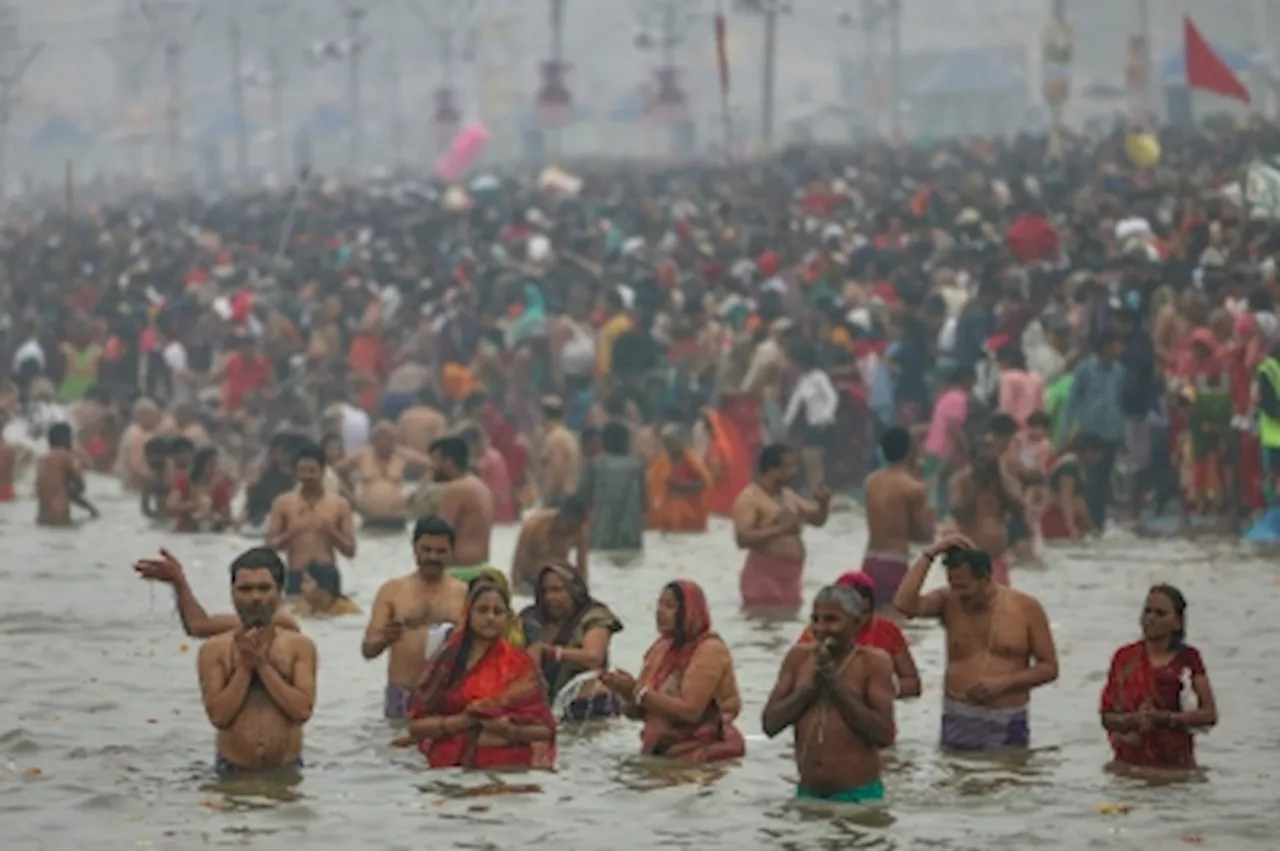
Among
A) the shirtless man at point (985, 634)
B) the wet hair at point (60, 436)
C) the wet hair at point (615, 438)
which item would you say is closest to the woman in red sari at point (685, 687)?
the shirtless man at point (985, 634)

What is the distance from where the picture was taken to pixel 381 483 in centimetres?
2105

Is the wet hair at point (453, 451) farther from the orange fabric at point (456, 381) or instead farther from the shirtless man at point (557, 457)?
the orange fabric at point (456, 381)

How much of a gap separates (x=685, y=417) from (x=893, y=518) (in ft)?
28.8

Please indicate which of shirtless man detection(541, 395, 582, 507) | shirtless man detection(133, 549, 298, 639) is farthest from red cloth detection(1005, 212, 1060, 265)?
shirtless man detection(133, 549, 298, 639)

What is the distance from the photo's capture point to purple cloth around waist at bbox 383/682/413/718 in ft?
40.3

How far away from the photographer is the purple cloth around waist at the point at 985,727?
11406 millimetres

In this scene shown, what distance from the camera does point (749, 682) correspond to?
46.1 feet

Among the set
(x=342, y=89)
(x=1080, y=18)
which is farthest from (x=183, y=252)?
(x=342, y=89)

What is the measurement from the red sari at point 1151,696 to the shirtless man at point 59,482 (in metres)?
11.9

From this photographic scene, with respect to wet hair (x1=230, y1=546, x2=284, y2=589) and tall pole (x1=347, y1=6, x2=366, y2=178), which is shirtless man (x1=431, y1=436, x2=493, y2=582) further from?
tall pole (x1=347, y1=6, x2=366, y2=178)

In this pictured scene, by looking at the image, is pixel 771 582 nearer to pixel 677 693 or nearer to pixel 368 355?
pixel 677 693

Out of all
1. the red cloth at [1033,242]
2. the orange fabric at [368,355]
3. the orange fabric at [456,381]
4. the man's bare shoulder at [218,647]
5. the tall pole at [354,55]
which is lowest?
the man's bare shoulder at [218,647]

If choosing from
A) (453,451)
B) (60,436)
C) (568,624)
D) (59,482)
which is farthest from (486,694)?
(59,482)

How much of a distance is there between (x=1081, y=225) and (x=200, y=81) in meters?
110
